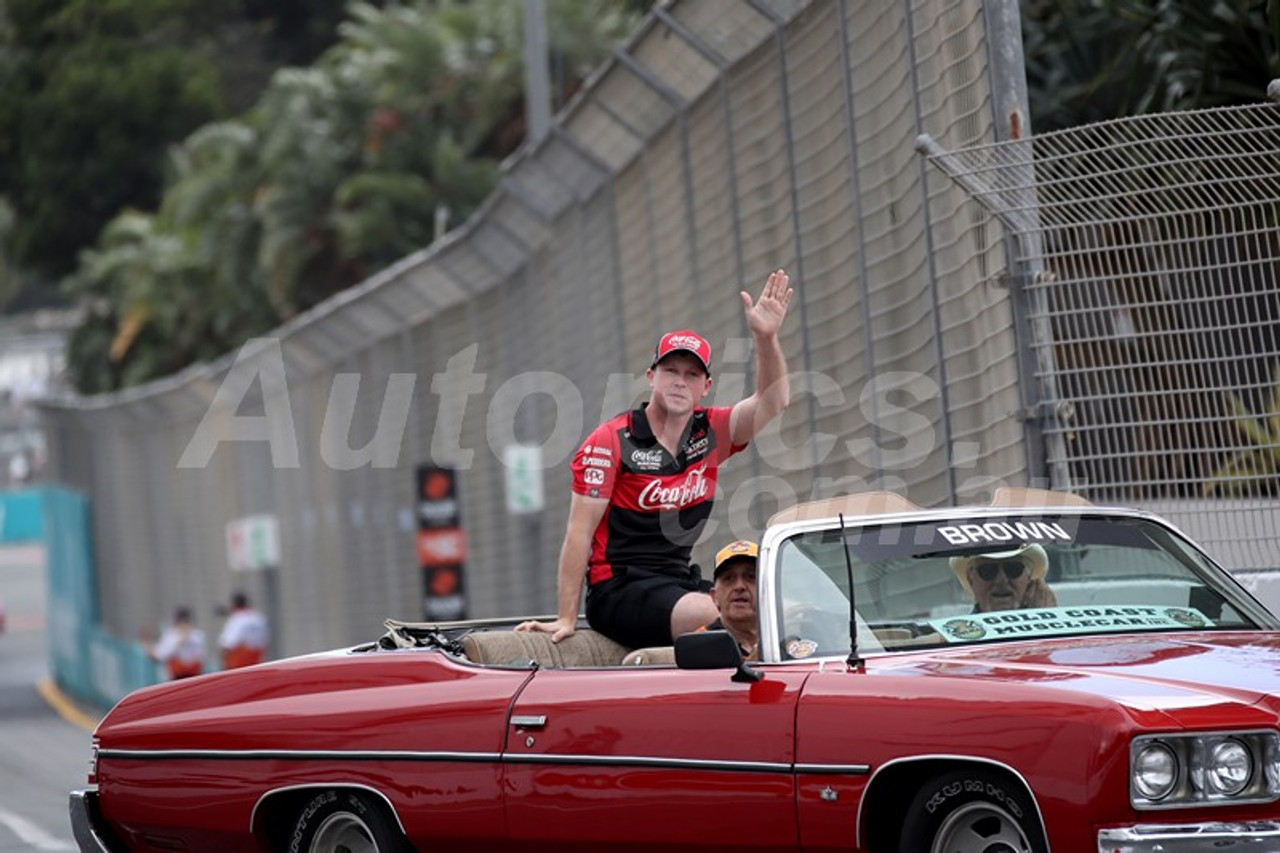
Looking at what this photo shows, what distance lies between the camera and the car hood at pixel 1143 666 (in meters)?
5.74

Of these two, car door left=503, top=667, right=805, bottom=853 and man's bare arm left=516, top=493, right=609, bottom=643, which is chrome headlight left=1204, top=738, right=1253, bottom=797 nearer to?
car door left=503, top=667, right=805, bottom=853

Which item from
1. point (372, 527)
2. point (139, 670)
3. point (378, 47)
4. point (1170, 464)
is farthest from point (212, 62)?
point (1170, 464)

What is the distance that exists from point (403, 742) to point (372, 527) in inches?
690

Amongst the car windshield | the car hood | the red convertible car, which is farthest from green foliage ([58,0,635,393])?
the car hood

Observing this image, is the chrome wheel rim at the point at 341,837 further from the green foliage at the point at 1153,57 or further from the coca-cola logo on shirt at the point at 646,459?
the green foliage at the point at 1153,57

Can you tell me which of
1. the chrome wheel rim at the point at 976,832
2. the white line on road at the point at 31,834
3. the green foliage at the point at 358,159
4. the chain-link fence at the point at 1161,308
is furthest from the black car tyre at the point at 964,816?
the green foliage at the point at 358,159

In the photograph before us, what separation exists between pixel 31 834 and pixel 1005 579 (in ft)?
27.8

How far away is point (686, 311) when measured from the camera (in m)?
14.9

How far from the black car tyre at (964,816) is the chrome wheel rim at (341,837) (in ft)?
7.37

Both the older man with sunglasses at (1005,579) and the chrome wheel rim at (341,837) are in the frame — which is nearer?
the older man with sunglasses at (1005,579)

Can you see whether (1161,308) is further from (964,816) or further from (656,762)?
(964,816)

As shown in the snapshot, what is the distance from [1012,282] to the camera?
31.6 feet

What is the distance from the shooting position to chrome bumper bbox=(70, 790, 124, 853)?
852 centimetres

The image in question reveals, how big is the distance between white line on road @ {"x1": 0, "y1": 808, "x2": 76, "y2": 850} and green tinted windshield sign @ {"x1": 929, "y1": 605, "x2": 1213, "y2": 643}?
23.4 ft
